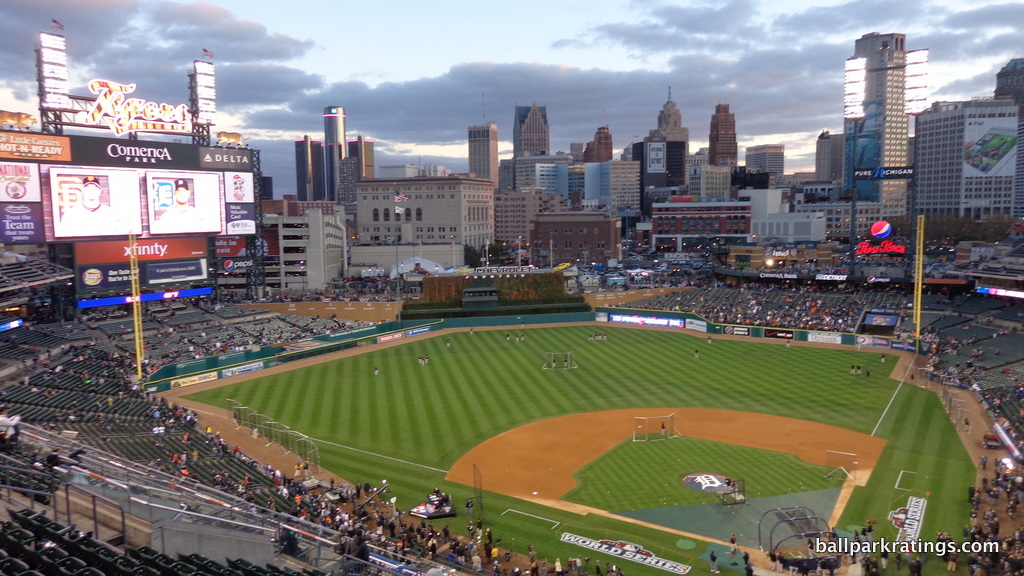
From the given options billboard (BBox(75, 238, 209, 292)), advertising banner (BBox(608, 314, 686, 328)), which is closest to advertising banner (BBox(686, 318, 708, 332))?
advertising banner (BBox(608, 314, 686, 328))

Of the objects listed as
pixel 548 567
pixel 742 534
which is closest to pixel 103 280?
pixel 548 567

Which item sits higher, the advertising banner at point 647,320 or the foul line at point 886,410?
the advertising banner at point 647,320

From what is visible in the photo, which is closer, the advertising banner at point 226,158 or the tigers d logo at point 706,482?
the tigers d logo at point 706,482

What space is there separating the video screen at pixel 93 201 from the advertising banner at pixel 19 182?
1029mm

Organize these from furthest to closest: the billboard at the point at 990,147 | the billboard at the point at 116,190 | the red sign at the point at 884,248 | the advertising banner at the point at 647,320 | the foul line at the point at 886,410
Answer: the billboard at the point at 990,147 → the advertising banner at the point at 647,320 → the red sign at the point at 884,248 → the billboard at the point at 116,190 → the foul line at the point at 886,410

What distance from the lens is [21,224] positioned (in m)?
46.0

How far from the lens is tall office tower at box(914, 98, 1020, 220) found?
168587 mm

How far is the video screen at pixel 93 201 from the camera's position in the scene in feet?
157

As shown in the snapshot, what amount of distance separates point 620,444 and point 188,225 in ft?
134

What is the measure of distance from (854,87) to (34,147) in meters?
67.2

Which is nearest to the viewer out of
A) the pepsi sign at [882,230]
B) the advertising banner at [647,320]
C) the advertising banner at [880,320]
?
the advertising banner at [880,320]

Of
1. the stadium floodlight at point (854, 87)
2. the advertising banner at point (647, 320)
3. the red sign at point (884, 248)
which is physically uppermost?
the stadium floodlight at point (854, 87)

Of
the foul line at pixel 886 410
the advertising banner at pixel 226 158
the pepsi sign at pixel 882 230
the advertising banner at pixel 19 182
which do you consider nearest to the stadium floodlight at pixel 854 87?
the pepsi sign at pixel 882 230

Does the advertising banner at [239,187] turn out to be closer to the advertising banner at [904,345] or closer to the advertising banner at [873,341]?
the advertising banner at [873,341]
